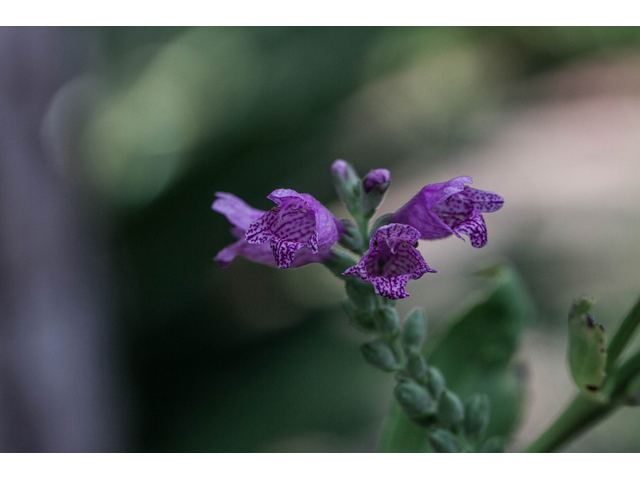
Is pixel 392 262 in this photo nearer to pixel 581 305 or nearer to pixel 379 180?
pixel 379 180

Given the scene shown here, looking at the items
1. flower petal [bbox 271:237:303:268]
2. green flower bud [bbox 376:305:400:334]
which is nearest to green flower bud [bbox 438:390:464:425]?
green flower bud [bbox 376:305:400:334]

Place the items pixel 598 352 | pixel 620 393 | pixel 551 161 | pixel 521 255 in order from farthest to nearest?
pixel 551 161 → pixel 521 255 → pixel 620 393 → pixel 598 352

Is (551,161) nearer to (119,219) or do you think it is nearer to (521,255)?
(521,255)

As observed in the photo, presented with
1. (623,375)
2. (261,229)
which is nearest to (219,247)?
(261,229)

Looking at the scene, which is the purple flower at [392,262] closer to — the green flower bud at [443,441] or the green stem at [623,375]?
the green flower bud at [443,441]

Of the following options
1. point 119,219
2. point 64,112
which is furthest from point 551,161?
point 64,112

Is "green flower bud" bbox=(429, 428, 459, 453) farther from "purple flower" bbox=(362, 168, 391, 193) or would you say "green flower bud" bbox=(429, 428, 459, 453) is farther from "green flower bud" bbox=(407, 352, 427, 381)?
"purple flower" bbox=(362, 168, 391, 193)

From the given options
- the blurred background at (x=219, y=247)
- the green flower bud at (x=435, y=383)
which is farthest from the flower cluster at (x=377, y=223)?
the blurred background at (x=219, y=247)

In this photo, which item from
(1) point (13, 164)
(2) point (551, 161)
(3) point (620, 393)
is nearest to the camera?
(3) point (620, 393)
